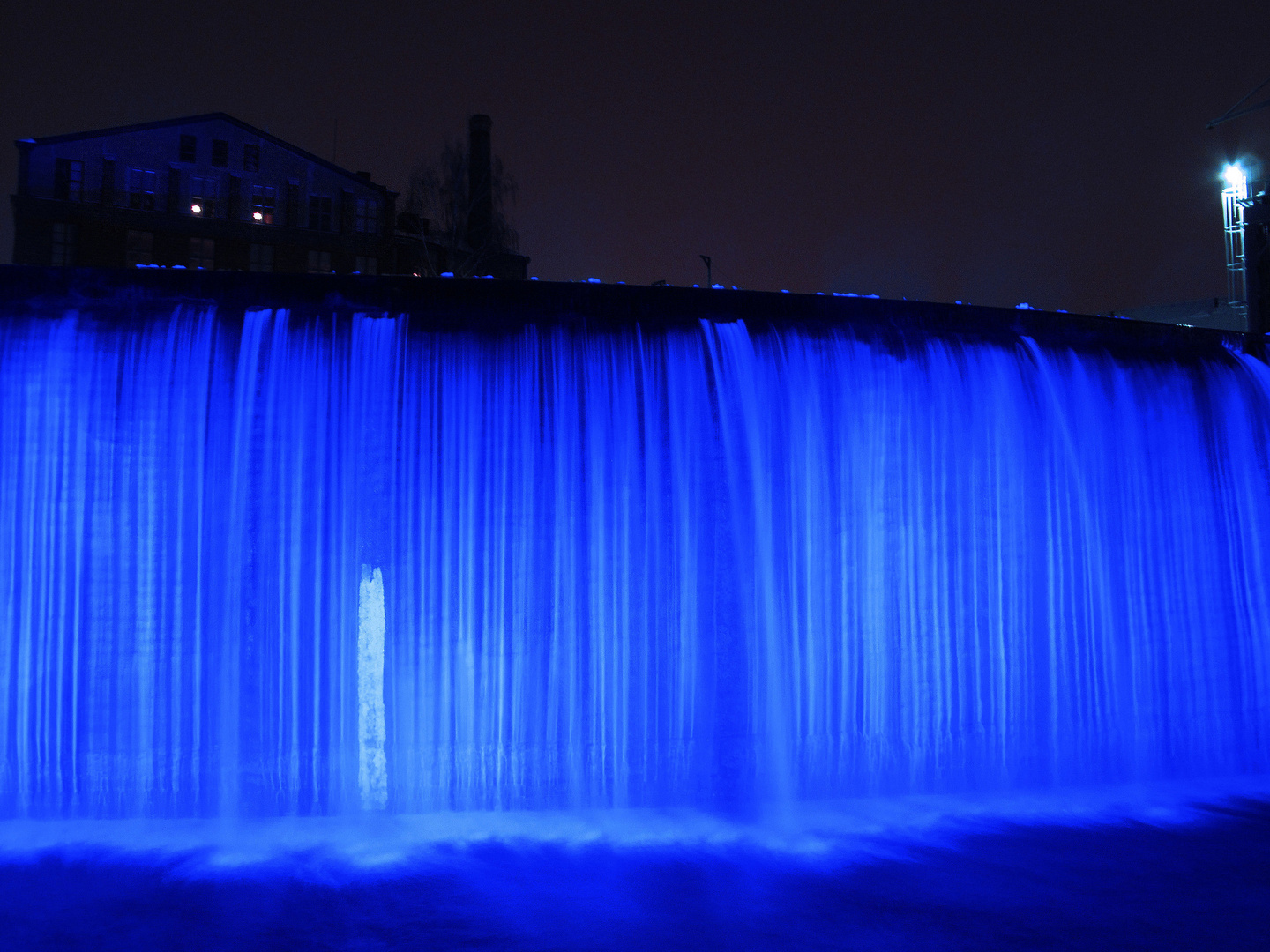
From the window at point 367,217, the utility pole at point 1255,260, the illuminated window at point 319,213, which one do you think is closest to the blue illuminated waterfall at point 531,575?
the utility pole at point 1255,260

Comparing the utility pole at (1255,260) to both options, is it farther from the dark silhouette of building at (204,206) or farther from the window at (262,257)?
the window at (262,257)

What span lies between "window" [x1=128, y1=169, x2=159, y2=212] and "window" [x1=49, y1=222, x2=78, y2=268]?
6.36ft

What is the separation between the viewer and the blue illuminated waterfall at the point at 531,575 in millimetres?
6316

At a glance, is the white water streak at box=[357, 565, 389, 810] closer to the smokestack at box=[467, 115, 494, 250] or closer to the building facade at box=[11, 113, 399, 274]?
the smokestack at box=[467, 115, 494, 250]

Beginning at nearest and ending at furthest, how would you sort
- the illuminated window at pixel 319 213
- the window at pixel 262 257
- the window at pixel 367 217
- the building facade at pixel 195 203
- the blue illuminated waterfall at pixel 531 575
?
the blue illuminated waterfall at pixel 531 575
the building facade at pixel 195 203
the window at pixel 262 257
the illuminated window at pixel 319 213
the window at pixel 367 217

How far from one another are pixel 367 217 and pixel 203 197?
17.2 feet

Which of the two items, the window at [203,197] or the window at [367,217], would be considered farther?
the window at [367,217]

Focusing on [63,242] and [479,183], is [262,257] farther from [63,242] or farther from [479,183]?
[479,183]

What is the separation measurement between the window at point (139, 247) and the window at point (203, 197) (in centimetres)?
161

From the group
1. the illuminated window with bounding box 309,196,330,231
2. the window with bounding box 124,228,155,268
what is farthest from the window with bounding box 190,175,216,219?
the illuminated window with bounding box 309,196,330,231

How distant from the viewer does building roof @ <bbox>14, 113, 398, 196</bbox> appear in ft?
92.2

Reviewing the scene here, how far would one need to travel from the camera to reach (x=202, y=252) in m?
30.5

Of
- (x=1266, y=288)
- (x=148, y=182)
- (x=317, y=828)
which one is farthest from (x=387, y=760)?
(x=148, y=182)

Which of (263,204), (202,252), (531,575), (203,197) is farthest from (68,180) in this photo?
(531,575)
